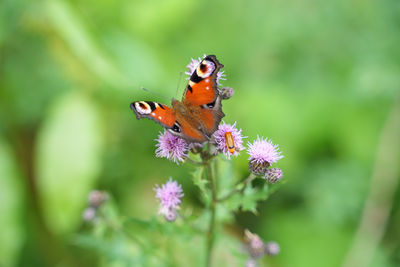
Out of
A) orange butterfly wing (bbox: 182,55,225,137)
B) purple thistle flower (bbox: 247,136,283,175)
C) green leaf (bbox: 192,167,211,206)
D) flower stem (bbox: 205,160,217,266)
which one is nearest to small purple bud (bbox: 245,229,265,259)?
flower stem (bbox: 205,160,217,266)

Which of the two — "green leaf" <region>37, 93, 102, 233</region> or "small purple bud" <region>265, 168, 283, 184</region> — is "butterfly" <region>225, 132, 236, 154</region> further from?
"green leaf" <region>37, 93, 102, 233</region>

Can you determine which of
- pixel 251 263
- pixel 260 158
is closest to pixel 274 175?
pixel 260 158

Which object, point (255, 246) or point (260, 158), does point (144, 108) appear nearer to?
point (260, 158)

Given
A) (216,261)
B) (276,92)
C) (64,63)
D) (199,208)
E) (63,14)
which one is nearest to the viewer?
(216,261)

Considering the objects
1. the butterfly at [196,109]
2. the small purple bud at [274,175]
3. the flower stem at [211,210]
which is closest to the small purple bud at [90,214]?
the flower stem at [211,210]

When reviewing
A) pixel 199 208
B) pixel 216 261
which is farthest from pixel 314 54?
pixel 216 261

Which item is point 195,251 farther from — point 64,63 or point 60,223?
point 64,63
